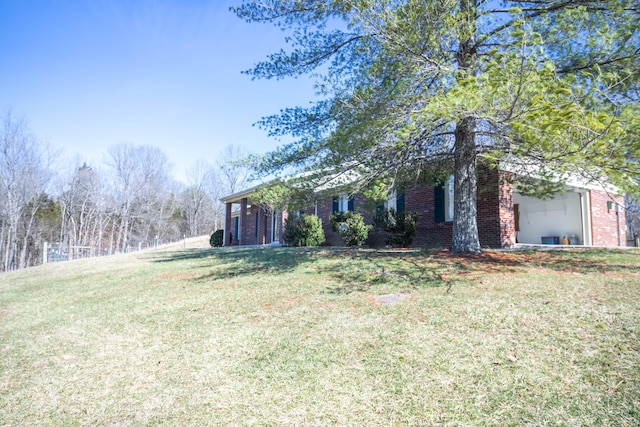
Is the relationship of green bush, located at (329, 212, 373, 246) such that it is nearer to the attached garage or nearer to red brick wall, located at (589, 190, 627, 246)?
the attached garage

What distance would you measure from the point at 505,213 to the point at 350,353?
324 inches

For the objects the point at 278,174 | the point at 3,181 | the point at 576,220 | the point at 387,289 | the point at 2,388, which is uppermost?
the point at 3,181

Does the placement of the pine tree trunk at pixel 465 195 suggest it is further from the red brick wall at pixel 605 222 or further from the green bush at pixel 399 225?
the red brick wall at pixel 605 222

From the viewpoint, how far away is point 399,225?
11.3 metres

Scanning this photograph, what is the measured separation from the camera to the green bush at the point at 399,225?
11.2 meters

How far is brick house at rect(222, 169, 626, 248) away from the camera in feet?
31.7

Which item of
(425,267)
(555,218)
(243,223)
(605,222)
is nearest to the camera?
(425,267)

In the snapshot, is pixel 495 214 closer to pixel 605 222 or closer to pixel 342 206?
pixel 342 206

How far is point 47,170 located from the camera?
90.1ft

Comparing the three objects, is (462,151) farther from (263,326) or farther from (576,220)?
(576,220)

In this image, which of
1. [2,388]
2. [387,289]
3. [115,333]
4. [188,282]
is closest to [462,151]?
[387,289]

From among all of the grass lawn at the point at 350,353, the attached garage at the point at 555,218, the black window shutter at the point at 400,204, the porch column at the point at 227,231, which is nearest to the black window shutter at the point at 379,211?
the black window shutter at the point at 400,204

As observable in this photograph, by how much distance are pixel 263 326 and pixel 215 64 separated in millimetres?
8706

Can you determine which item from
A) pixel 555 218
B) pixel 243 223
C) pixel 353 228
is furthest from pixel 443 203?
Result: pixel 243 223
